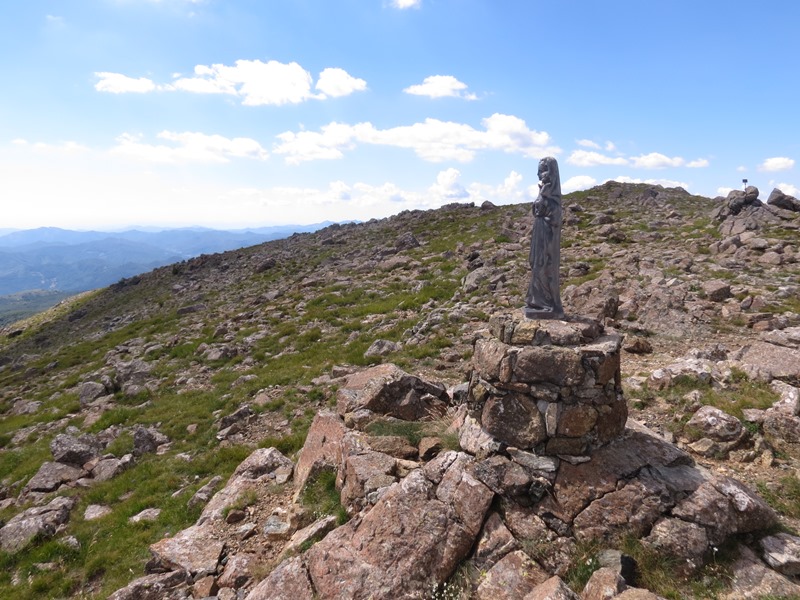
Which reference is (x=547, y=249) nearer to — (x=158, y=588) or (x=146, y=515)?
(x=158, y=588)

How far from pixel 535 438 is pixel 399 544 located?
3.25 m

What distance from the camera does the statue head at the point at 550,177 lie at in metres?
10.2

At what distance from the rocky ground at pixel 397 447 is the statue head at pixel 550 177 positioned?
15.2 ft

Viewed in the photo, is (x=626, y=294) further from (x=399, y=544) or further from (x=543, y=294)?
(x=399, y=544)

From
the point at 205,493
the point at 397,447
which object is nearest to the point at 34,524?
the point at 205,493

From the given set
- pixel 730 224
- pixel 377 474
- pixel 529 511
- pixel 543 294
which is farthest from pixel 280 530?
pixel 730 224

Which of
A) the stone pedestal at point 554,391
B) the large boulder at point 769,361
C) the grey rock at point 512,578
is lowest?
the grey rock at point 512,578

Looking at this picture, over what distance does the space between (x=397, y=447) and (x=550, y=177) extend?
731 cm

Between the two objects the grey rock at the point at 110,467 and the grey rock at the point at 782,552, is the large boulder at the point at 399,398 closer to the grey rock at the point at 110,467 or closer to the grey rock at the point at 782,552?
the grey rock at the point at 782,552

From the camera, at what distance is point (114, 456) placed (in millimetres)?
16000

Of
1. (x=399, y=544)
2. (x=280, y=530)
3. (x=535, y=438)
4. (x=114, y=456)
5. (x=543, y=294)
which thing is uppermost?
(x=543, y=294)

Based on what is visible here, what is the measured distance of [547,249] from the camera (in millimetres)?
10305

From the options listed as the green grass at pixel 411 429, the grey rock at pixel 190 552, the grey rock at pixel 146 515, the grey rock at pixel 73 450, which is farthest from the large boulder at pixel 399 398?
the grey rock at pixel 73 450

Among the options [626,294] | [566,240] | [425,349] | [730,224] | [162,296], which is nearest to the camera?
[425,349]
